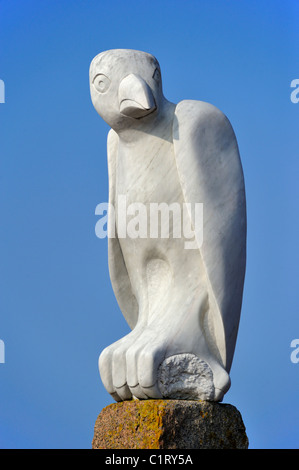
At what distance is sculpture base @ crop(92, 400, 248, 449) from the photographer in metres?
6.05

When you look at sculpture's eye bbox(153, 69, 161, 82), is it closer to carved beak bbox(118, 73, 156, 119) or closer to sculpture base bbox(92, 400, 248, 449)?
carved beak bbox(118, 73, 156, 119)

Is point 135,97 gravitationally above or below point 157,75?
below

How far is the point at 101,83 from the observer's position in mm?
6629

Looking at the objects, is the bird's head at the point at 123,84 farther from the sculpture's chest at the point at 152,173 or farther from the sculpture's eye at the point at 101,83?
the sculpture's chest at the point at 152,173

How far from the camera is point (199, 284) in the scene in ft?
21.3

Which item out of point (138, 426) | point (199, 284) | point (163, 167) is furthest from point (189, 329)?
point (163, 167)

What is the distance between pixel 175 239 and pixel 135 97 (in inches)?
40.3

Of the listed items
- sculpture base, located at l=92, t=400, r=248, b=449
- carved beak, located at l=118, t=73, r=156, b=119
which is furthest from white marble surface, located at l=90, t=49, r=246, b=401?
sculpture base, located at l=92, t=400, r=248, b=449

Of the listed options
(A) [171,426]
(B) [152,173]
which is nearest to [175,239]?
(B) [152,173]

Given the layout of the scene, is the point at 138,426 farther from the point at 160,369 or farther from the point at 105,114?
the point at 105,114

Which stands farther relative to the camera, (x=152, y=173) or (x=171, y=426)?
(x=152, y=173)

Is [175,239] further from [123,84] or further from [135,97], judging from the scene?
[123,84]

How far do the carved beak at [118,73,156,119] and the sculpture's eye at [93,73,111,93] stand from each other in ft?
0.43

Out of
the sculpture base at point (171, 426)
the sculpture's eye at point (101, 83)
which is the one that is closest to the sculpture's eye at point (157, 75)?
the sculpture's eye at point (101, 83)
